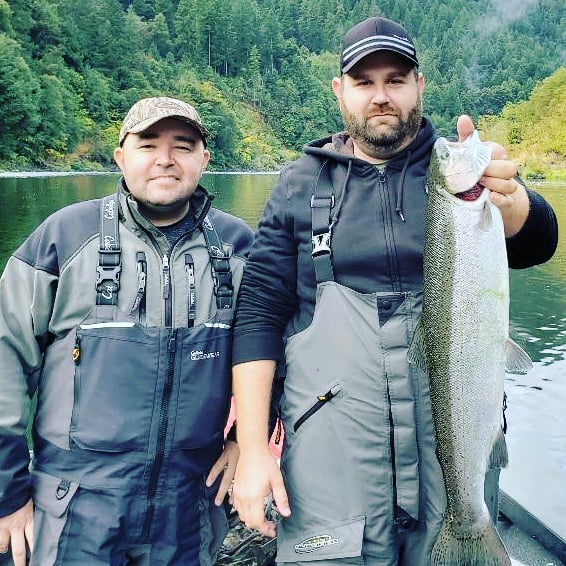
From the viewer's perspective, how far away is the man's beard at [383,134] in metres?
2.54

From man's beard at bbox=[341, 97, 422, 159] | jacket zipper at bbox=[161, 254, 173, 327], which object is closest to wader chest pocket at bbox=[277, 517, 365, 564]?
jacket zipper at bbox=[161, 254, 173, 327]

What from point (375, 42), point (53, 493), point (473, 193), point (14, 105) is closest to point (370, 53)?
point (375, 42)

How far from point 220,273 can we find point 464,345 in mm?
1095

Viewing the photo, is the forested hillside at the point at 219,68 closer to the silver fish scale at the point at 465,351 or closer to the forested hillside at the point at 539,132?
the forested hillside at the point at 539,132

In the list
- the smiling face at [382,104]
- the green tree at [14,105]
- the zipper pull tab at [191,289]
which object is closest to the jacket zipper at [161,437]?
the zipper pull tab at [191,289]

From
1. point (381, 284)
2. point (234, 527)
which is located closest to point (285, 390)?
point (381, 284)

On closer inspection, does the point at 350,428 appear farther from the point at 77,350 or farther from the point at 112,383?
the point at 77,350

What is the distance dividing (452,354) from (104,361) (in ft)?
4.51

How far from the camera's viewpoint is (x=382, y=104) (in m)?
2.53

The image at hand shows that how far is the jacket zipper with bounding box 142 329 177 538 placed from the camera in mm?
2603

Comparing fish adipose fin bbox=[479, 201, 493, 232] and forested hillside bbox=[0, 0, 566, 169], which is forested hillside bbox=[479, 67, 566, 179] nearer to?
forested hillside bbox=[0, 0, 566, 169]

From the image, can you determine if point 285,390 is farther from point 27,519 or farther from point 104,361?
point 27,519

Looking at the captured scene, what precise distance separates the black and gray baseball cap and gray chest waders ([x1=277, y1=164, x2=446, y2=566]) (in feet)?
2.00

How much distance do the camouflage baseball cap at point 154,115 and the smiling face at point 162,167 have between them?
1.2 inches
